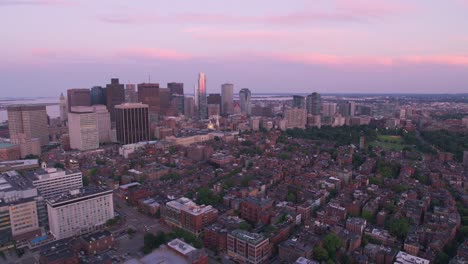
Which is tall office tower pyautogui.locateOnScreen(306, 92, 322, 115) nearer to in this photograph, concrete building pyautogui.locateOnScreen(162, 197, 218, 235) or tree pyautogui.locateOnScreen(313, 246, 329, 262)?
concrete building pyautogui.locateOnScreen(162, 197, 218, 235)

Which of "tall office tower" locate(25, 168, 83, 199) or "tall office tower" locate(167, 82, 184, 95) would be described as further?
"tall office tower" locate(167, 82, 184, 95)

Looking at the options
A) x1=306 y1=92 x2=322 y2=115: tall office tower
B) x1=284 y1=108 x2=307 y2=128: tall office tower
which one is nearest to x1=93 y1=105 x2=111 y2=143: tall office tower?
x1=284 y1=108 x2=307 y2=128: tall office tower

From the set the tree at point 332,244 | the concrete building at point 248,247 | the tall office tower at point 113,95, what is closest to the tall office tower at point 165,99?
the tall office tower at point 113,95

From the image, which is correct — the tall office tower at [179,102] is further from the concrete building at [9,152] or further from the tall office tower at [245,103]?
the concrete building at [9,152]

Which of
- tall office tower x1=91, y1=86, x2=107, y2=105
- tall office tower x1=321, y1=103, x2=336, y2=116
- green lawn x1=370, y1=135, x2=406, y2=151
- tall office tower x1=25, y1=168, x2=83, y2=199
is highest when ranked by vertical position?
tall office tower x1=91, y1=86, x2=107, y2=105

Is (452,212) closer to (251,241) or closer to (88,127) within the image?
(251,241)

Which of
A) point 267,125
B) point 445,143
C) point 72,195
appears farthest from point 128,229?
point 267,125
